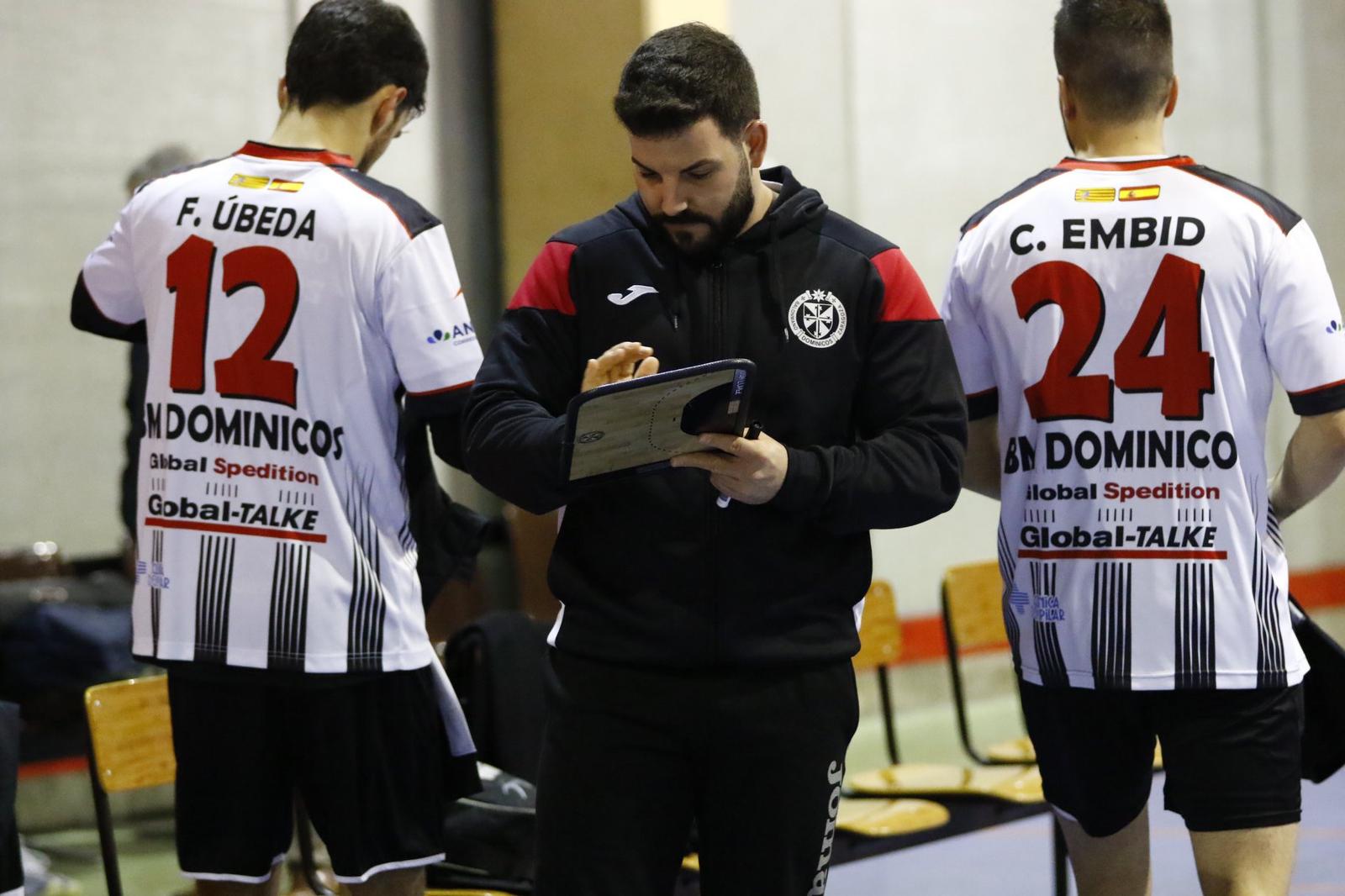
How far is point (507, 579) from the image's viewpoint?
21.1ft

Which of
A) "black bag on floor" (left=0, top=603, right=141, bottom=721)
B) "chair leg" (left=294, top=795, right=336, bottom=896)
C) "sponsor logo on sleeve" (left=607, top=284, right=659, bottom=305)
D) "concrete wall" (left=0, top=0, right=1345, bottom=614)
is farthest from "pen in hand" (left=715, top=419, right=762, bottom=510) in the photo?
"concrete wall" (left=0, top=0, right=1345, bottom=614)

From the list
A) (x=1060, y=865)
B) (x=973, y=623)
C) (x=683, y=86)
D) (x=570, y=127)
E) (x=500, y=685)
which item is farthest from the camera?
(x=570, y=127)

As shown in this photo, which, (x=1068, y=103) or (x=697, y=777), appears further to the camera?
(x=1068, y=103)

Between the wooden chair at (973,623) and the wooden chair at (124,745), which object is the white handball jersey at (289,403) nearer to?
the wooden chair at (124,745)

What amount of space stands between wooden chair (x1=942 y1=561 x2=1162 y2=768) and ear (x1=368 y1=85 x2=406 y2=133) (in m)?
2.66

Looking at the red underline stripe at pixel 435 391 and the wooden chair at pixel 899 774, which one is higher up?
the red underline stripe at pixel 435 391

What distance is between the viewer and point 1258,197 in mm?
2623

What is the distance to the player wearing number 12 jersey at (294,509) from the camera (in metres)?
2.66

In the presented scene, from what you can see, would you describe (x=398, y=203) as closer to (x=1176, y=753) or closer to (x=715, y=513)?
(x=715, y=513)

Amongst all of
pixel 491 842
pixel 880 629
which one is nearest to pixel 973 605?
pixel 880 629

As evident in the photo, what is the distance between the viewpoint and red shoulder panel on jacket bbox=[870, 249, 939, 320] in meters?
2.22

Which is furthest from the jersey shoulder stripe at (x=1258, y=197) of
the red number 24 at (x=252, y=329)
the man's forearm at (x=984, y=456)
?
the red number 24 at (x=252, y=329)

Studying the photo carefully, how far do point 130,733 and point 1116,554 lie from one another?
2.11 m

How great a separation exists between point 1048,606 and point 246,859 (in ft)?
4.67
